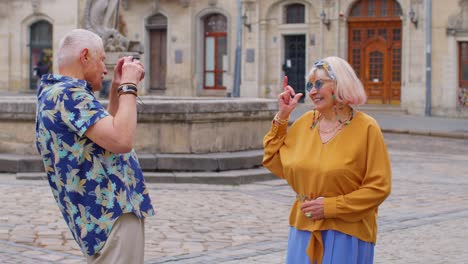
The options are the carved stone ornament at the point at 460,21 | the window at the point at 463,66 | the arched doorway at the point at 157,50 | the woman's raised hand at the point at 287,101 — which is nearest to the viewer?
the woman's raised hand at the point at 287,101

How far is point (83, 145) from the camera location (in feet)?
14.6

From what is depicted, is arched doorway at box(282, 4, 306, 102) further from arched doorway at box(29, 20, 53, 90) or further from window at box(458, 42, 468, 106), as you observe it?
arched doorway at box(29, 20, 53, 90)

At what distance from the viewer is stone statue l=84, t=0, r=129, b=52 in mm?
18578

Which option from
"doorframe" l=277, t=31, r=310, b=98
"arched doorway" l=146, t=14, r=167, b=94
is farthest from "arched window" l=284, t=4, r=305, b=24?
"arched doorway" l=146, t=14, r=167, b=94

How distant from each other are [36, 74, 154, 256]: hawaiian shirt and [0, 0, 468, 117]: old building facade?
1033 inches

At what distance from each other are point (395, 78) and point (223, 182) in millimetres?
21737

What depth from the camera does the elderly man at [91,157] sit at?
4426 mm

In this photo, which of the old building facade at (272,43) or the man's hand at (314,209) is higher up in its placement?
the old building facade at (272,43)

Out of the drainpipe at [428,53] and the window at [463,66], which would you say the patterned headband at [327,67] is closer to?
the drainpipe at [428,53]

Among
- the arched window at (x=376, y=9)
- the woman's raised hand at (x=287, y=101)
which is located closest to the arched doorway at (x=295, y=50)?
the arched window at (x=376, y=9)

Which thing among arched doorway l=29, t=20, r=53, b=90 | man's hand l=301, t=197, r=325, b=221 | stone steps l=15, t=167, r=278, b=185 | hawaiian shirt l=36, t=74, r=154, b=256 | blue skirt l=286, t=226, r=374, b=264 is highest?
arched doorway l=29, t=20, r=53, b=90

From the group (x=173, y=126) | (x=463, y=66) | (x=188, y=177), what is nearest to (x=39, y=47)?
(x=463, y=66)

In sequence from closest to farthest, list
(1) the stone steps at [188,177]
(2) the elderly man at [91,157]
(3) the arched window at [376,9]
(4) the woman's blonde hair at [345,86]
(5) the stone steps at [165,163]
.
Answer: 1. (2) the elderly man at [91,157]
2. (4) the woman's blonde hair at [345,86]
3. (1) the stone steps at [188,177]
4. (5) the stone steps at [165,163]
5. (3) the arched window at [376,9]

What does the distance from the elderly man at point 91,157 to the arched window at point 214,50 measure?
3404 centimetres
